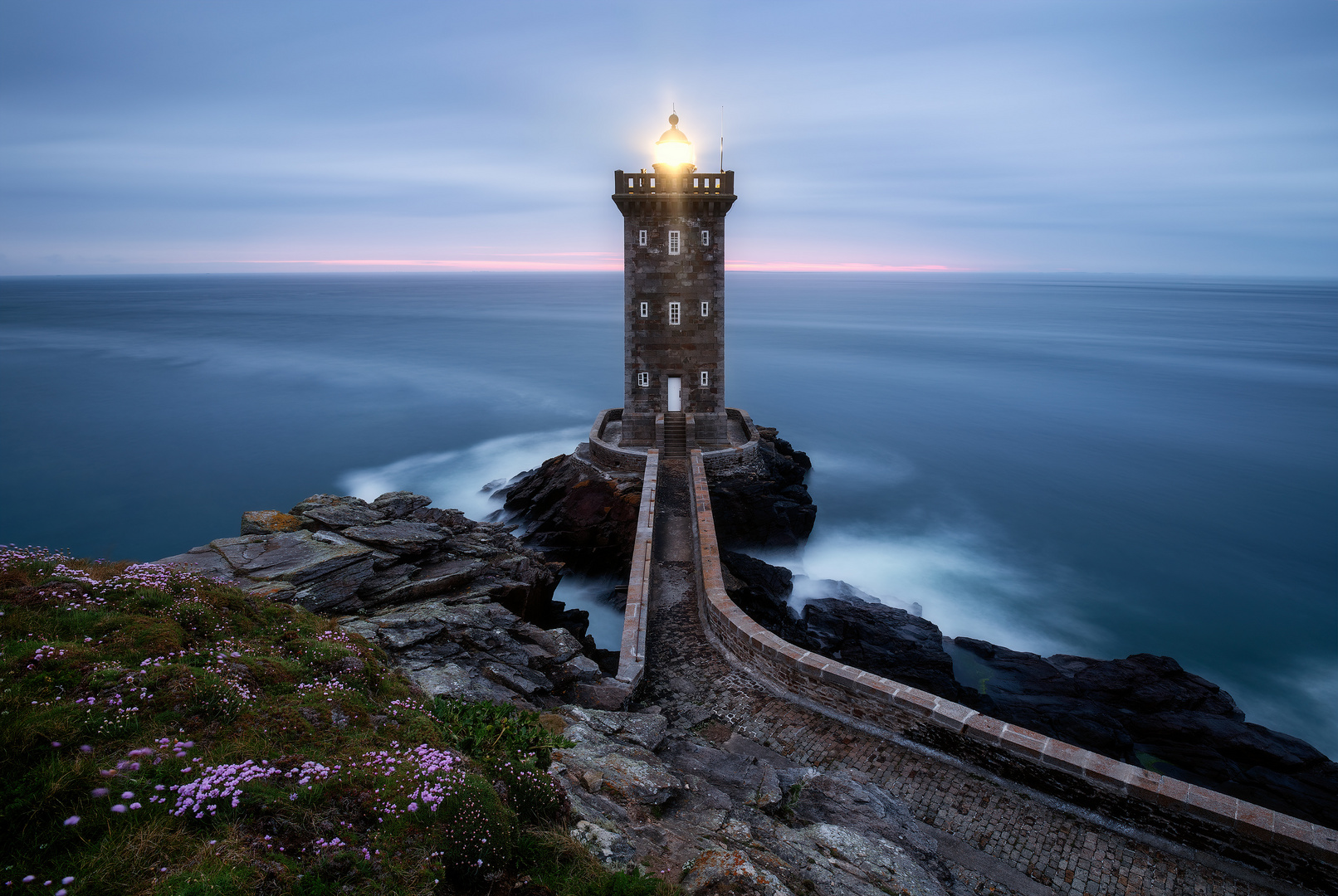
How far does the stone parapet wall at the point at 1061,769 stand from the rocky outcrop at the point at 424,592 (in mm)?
2417

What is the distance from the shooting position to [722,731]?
27.5 ft

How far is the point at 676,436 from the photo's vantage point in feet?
67.7

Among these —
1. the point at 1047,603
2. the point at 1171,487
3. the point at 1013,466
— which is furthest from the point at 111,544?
the point at 1171,487

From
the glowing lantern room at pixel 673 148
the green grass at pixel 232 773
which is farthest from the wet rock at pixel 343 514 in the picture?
the glowing lantern room at pixel 673 148

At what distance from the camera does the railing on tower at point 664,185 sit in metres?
19.1

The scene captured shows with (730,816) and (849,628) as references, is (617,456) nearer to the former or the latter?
(849,628)

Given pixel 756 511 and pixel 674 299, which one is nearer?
pixel 756 511

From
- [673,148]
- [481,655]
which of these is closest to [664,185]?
[673,148]

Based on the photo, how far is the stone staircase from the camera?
2039 cm

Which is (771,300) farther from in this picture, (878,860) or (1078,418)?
(878,860)

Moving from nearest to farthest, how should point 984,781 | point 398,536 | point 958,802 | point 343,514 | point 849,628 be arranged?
point 958,802 < point 984,781 < point 398,536 < point 343,514 < point 849,628

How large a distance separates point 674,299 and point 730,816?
16.2 meters

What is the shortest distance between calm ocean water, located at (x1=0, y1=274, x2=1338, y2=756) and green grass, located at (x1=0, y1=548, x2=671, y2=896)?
431 inches

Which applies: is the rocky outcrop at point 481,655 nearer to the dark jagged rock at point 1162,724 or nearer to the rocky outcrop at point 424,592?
the rocky outcrop at point 424,592
